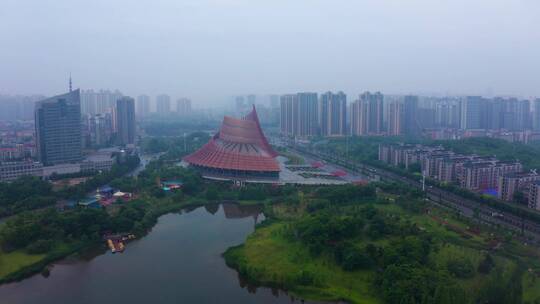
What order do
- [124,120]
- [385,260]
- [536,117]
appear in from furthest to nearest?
[536,117], [124,120], [385,260]

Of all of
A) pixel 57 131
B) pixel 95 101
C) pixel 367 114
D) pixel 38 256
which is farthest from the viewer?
pixel 95 101

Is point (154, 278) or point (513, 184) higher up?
point (513, 184)

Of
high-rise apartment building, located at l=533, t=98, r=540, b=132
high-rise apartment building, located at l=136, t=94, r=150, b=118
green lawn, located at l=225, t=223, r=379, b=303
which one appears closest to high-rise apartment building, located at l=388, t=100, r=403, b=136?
high-rise apartment building, located at l=533, t=98, r=540, b=132

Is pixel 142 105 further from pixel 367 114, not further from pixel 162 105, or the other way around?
pixel 367 114

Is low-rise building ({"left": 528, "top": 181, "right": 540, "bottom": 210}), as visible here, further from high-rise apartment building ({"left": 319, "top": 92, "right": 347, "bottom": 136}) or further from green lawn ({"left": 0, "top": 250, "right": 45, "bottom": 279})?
high-rise apartment building ({"left": 319, "top": 92, "right": 347, "bottom": 136})

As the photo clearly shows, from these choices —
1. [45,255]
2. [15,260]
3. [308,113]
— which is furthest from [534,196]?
[308,113]

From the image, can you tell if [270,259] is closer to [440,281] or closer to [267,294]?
[267,294]

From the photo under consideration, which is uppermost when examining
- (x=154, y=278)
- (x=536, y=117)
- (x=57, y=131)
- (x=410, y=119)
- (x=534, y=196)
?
(x=536, y=117)

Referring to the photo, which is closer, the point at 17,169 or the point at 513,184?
the point at 513,184
